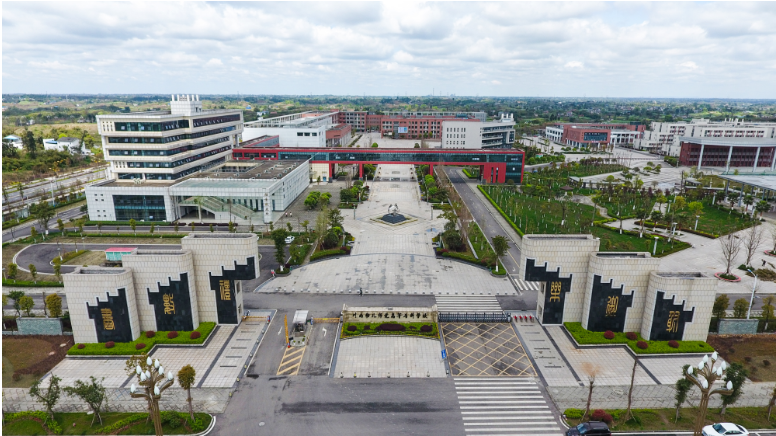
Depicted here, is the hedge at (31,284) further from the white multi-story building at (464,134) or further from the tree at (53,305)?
the white multi-story building at (464,134)

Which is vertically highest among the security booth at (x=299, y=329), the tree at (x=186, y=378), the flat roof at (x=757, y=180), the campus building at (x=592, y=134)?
the campus building at (x=592, y=134)

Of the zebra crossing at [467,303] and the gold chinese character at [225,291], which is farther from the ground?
the gold chinese character at [225,291]

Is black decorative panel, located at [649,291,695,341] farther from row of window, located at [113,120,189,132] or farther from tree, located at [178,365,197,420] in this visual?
row of window, located at [113,120,189,132]

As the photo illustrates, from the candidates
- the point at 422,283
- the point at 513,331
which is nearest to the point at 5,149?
the point at 422,283

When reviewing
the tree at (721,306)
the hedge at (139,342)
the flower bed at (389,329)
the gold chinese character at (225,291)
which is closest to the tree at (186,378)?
the hedge at (139,342)

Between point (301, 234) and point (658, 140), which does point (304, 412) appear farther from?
point (658, 140)

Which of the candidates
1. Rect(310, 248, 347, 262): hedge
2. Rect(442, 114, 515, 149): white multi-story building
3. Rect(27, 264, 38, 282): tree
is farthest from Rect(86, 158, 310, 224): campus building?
Rect(442, 114, 515, 149): white multi-story building
